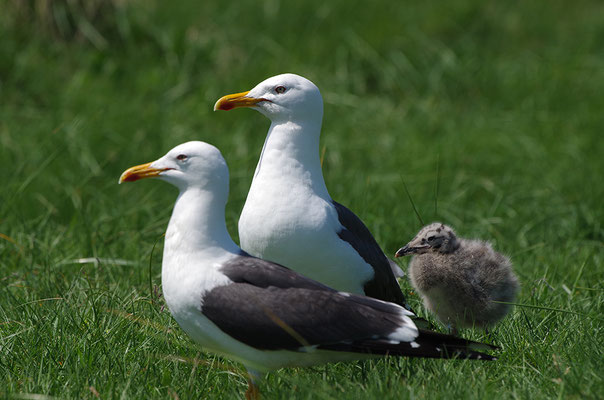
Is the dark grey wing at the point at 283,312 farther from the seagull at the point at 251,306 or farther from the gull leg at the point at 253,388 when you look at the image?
the gull leg at the point at 253,388

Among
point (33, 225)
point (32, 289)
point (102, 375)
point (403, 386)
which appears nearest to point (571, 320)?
point (403, 386)

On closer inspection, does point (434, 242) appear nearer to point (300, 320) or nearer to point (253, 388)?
point (300, 320)

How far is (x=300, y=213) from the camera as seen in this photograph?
4.00 meters

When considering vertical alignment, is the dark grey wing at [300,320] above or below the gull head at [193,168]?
below

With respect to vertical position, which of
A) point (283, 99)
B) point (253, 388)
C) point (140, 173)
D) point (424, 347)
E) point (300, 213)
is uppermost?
point (283, 99)

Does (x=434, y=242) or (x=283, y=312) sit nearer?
(x=283, y=312)

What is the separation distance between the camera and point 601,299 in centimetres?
476

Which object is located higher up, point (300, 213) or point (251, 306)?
point (300, 213)

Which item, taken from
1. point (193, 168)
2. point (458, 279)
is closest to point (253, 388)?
point (193, 168)

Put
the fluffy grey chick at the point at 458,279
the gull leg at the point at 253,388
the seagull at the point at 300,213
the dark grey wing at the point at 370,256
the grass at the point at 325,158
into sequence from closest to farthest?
the gull leg at the point at 253,388, the grass at the point at 325,158, the seagull at the point at 300,213, the dark grey wing at the point at 370,256, the fluffy grey chick at the point at 458,279

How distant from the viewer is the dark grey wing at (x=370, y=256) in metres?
4.23

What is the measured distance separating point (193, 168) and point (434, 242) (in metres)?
1.58

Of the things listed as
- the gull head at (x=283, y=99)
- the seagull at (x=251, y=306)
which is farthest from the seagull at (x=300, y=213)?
the seagull at (x=251, y=306)

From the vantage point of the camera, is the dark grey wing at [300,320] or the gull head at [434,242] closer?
the dark grey wing at [300,320]
